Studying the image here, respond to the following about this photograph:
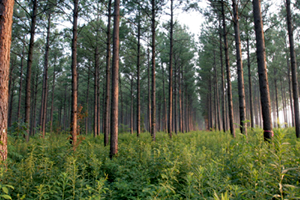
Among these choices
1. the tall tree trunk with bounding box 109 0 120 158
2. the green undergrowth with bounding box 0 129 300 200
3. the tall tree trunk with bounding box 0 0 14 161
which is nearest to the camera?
the green undergrowth with bounding box 0 129 300 200

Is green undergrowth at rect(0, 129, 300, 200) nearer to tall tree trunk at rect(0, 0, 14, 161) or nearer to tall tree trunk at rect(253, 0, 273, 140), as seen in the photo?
tall tree trunk at rect(0, 0, 14, 161)

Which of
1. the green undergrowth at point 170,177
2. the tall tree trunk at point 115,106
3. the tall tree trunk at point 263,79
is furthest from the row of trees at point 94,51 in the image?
the tall tree trunk at point 263,79

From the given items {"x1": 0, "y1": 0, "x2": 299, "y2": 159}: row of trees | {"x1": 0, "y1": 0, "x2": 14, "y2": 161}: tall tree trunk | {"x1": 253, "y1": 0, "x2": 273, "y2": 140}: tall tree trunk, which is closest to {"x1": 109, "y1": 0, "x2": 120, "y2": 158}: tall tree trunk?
{"x1": 0, "y1": 0, "x2": 299, "y2": 159}: row of trees

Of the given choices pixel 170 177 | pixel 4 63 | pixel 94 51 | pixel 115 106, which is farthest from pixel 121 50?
pixel 170 177

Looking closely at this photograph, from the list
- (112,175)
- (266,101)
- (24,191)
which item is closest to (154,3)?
(266,101)

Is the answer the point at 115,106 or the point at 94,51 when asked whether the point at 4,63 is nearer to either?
the point at 115,106

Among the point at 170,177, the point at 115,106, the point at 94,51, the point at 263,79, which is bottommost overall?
the point at 170,177

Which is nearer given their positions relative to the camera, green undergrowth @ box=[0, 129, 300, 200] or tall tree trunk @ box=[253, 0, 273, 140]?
green undergrowth @ box=[0, 129, 300, 200]

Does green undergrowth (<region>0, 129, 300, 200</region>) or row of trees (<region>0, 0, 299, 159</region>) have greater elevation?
row of trees (<region>0, 0, 299, 159</region>)

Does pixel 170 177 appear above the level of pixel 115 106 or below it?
below

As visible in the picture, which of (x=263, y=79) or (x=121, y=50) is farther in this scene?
(x=121, y=50)

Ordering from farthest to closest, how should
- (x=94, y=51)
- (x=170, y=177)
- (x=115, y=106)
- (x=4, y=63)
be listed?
(x=94, y=51) → (x=115, y=106) → (x=4, y=63) → (x=170, y=177)

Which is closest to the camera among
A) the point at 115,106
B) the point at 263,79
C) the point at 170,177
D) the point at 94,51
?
the point at 170,177

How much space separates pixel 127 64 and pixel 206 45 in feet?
32.8
